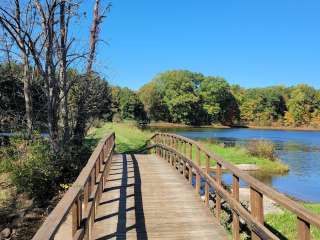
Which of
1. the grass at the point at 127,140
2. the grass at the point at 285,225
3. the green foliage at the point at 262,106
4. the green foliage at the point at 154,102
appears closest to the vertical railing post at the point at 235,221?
the grass at the point at 285,225

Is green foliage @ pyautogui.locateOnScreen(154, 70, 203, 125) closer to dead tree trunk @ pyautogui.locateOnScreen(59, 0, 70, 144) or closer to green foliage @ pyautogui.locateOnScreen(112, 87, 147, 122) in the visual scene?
green foliage @ pyautogui.locateOnScreen(112, 87, 147, 122)

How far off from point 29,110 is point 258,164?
15651 mm

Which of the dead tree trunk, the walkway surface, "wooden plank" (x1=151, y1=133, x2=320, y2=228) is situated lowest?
the walkway surface

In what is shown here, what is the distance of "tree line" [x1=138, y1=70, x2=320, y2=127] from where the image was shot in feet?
338

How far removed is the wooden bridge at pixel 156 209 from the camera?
14.8 feet

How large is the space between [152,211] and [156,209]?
0.18 m

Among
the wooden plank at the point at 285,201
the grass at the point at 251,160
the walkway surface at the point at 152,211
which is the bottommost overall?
the grass at the point at 251,160

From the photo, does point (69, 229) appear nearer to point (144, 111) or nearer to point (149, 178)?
point (149, 178)

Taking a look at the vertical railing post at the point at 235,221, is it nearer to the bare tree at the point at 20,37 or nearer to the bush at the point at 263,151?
the bare tree at the point at 20,37

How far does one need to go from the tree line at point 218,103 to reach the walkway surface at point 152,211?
86.0m

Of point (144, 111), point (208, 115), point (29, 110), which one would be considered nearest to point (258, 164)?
point (29, 110)

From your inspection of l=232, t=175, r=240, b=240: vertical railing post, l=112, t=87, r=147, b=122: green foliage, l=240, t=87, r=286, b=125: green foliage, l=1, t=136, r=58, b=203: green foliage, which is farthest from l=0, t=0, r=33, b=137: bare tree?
l=240, t=87, r=286, b=125: green foliage

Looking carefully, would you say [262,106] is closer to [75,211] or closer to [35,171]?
[35,171]

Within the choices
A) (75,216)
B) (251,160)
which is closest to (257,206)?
(75,216)
